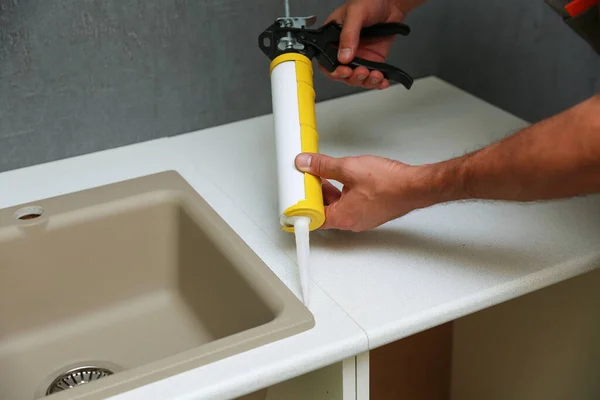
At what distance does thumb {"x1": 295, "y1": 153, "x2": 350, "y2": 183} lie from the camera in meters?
0.93

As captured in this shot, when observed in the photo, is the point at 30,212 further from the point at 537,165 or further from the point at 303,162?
the point at 537,165

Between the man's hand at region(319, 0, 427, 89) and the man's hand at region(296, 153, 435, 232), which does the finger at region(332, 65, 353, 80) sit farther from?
the man's hand at region(296, 153, 435, 232)

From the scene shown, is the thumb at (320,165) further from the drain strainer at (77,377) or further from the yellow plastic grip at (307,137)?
the drain strainer at (77,377)

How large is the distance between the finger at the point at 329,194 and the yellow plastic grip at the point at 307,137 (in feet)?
0.16

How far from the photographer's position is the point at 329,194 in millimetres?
1010

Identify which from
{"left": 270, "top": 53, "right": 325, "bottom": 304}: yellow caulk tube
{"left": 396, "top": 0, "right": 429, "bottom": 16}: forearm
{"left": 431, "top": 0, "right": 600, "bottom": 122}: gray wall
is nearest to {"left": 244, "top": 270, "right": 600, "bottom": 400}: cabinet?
{"left": 270, "top": 53, "right": 325, "bottom": 304}: yellow caulk tube

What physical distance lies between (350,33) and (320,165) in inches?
10.2

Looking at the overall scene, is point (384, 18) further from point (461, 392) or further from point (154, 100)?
point (461, 392)

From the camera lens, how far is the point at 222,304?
1033 millimetres

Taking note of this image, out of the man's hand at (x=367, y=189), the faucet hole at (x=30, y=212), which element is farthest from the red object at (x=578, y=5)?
the faucet hole at (x=30, y=212)

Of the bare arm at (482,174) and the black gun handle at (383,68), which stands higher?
the black gun handle at (383,68)

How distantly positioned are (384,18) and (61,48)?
510 mm

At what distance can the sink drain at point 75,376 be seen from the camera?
103 cm

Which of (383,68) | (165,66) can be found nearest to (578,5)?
(383,68)
